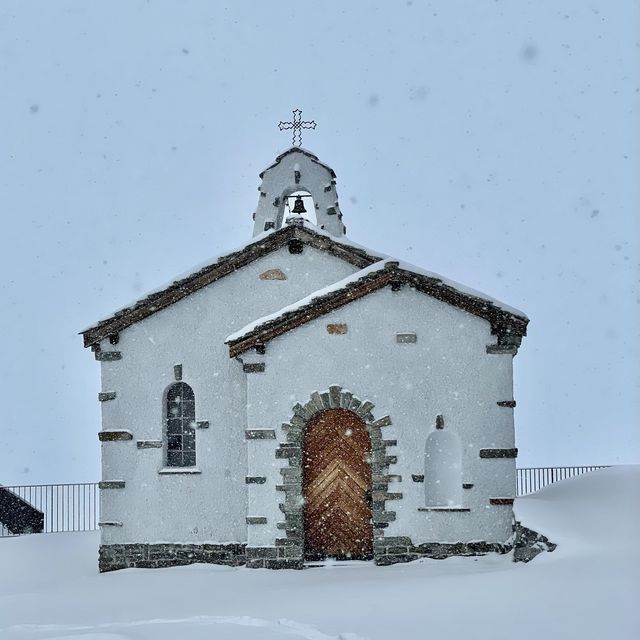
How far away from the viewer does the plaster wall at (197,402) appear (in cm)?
1531

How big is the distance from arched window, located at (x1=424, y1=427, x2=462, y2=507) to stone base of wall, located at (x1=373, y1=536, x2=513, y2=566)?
83 centimetres

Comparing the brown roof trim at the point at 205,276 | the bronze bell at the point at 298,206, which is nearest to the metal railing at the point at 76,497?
the brown roof trim at the point at 205,276

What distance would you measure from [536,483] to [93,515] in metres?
13.3

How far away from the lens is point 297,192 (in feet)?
58.6

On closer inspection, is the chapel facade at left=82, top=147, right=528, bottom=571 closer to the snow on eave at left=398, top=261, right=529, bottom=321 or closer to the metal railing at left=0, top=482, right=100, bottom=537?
the snow on eave at left=398, top=261, right=529, bottom=321

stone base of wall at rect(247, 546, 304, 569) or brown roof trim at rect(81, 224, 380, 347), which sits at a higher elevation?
brown roof trim at rect(81, 224, 380, 347)

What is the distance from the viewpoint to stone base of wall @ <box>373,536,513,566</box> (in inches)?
547

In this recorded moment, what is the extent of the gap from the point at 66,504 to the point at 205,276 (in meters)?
11.6

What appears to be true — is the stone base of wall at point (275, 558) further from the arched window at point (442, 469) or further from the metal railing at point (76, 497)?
the metal railing at point (76, 497)

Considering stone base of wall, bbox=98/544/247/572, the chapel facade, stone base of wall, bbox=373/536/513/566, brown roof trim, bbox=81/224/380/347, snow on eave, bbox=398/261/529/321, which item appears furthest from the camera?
brown roof trim, bbox=81/224/380/347

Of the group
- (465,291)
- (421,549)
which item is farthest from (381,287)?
(421,549)

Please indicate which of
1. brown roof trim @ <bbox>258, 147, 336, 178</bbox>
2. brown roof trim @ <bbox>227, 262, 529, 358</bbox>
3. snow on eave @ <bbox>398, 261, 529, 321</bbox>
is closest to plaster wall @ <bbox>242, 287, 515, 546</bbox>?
brown roof trim @ <bbox>227, 262, 529, 358</bbox>

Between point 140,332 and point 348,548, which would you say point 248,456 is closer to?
point 348,548

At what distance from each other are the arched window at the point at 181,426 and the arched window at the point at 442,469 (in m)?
4.59
